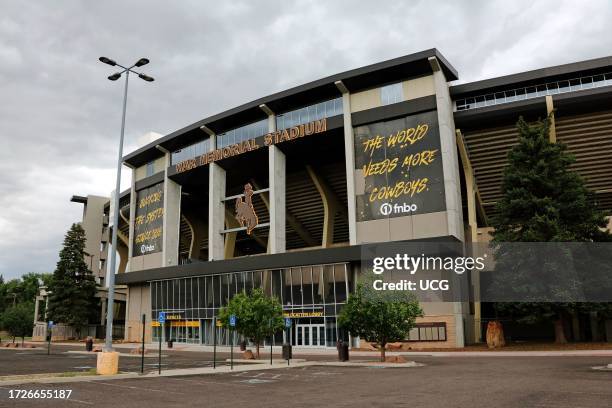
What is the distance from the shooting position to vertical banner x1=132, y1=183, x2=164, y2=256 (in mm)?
66500

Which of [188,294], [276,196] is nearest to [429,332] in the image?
[276,196]

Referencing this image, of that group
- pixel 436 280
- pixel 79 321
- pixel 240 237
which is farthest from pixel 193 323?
pixel 436 280

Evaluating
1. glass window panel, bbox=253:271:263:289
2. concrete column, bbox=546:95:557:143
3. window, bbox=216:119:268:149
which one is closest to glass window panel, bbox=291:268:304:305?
glass window panel, bbox=253:271:263:289

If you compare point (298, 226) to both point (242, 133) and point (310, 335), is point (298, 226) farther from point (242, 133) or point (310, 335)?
point (310, 335)

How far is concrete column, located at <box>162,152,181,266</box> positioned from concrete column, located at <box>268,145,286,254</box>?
693 inches

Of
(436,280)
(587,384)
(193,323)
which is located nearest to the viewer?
(587,384)

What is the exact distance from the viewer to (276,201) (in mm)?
53188

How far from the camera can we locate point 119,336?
8312 cm

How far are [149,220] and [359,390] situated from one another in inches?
2262

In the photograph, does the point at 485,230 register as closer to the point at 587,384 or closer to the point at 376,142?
the point at 376,142

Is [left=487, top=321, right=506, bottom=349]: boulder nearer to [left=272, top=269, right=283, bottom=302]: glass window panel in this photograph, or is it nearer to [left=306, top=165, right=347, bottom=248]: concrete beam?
[left=306, top=165, right=347, bottom=248]: concrete beam

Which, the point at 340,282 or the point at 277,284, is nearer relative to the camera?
the point at 340,282

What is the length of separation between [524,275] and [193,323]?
124ft

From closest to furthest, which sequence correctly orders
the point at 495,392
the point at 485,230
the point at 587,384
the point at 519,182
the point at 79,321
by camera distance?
1. the point at 495,392
2. the point at 587,384
3. the point at 519,182
4. the point at 485,230
5. the point at 79,321
